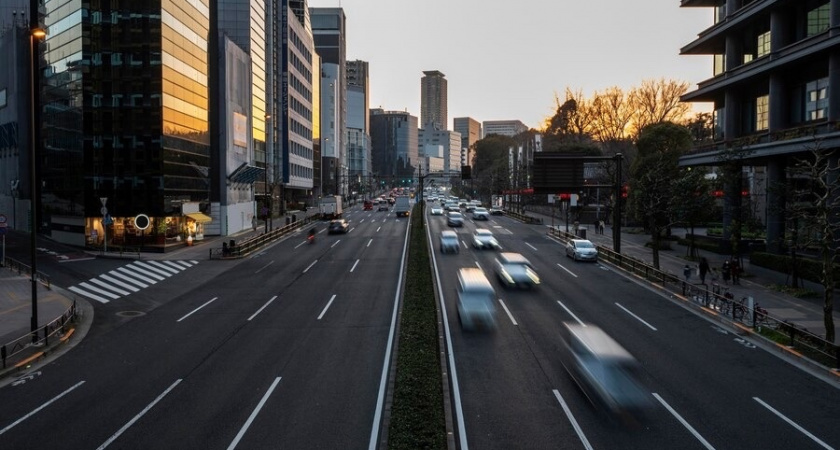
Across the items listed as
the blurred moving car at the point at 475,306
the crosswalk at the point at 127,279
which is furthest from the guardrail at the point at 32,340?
the blurred moving car at the point at 475,306

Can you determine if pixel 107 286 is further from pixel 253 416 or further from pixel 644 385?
pixel 644 385

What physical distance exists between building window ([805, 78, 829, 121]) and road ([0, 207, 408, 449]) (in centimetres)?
2968

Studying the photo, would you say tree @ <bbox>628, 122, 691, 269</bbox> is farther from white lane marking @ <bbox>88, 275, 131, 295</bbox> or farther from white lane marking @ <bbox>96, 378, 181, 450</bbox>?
white lane marking @ <bbox>88, 275, 131, 295</bbox>

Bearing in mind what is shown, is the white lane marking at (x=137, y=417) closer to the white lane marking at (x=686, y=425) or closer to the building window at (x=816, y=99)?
the white lane marking at (x=686, y=425)

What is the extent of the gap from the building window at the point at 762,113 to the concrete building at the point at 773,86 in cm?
8

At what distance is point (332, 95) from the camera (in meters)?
158

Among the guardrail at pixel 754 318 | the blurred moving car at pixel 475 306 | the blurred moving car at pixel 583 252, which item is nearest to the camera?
the guardrail at pixel 754 318

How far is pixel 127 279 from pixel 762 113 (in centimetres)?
4720

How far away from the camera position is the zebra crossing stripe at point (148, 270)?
3738cm

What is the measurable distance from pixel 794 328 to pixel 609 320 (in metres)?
6.65

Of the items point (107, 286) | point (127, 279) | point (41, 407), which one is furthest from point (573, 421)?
point (127, 279)

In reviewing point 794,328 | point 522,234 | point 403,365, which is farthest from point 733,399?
point 522,234

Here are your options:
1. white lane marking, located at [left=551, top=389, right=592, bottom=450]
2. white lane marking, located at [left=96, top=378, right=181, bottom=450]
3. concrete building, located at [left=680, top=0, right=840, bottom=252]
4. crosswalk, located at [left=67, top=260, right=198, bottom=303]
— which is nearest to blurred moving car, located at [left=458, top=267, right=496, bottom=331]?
white lane marking, located at [left=551, top=389, right=592, bottom=450]

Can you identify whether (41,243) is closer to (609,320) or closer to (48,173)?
(48,173)
